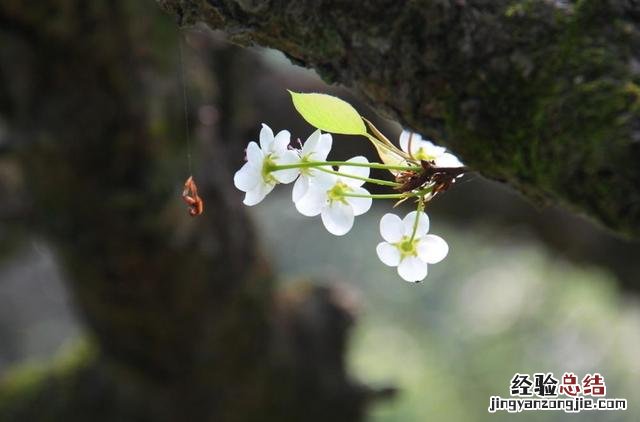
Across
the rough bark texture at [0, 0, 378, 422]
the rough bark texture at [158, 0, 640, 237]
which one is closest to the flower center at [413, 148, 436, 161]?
the rough bark texture at [158, 0, 640, 237]

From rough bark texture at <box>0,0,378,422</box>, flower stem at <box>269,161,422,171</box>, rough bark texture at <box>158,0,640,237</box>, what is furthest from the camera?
rough bark texture at <box>0,0,378,422</box>

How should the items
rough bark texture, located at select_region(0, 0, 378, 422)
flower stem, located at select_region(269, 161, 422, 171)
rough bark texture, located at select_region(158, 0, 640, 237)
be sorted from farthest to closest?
rough bark texture, located at select_region(0, 0, 378, 422) < flower stem, located at select_region(269, 161, 422, 171) < rough bark texture, located at select_region(158, 0, 640, 237)

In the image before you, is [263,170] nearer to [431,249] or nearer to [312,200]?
[312,200]

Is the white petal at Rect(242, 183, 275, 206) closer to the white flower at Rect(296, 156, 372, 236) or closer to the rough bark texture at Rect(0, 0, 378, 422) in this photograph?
the white flower at Rect(296, 156, 372, 236)

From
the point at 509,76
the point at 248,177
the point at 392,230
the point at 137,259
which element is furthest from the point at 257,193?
the point at 137,259

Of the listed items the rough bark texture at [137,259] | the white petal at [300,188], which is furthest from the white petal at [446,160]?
the rough bark texture at [137,259]

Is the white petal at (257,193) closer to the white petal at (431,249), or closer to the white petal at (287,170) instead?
the white petal at (287,170)

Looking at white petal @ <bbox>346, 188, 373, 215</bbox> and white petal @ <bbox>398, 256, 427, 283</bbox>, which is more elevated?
white petal @ <bbox>346, 188, 373, 215</bbox>
